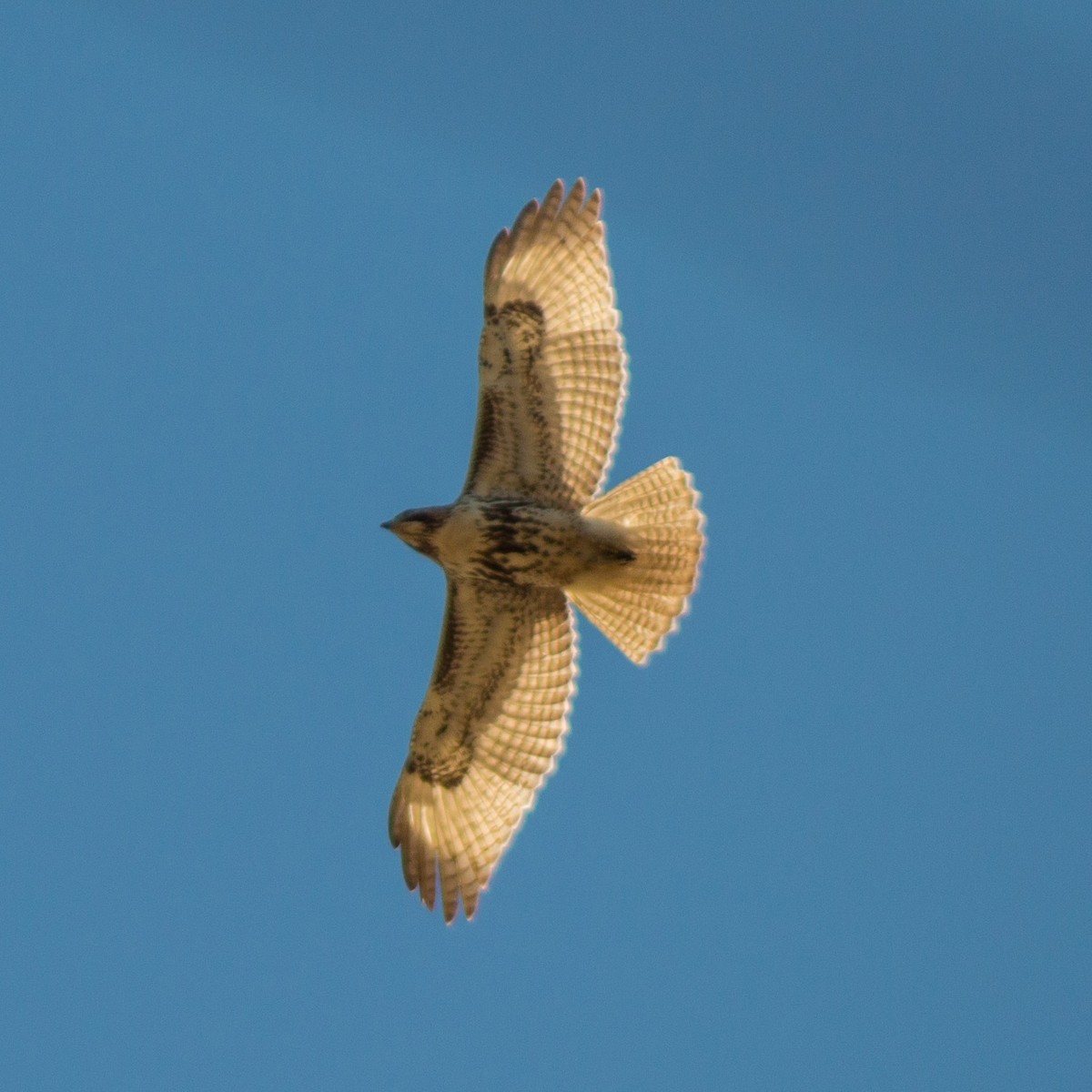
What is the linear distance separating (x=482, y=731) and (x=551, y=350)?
198 centimetres

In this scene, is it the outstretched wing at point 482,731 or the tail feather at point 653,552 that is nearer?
the tail feather at point 653,552

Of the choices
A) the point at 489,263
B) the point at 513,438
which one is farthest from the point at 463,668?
the point at 489,263

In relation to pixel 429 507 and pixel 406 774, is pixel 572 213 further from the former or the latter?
pixel 406 774

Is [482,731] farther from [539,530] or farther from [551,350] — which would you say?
[551,350]

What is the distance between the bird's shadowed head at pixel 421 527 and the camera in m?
9.90

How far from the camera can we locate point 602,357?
32.6 feet

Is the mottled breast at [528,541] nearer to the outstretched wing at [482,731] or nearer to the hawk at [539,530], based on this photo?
the hawk at [539,530]

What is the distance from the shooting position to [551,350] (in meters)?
9.91

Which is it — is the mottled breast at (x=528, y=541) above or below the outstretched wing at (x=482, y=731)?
above

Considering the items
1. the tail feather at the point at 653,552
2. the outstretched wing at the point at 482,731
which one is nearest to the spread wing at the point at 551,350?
the tail feather at the point at 653,552

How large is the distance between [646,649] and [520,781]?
3.28ft

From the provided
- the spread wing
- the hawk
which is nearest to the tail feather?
the hawk

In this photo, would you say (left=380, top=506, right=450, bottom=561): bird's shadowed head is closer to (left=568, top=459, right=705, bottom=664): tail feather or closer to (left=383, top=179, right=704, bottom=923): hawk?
(left=383, top=179, right=704, bottom=923): hawk

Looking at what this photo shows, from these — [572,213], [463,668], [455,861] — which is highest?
[572,213]
